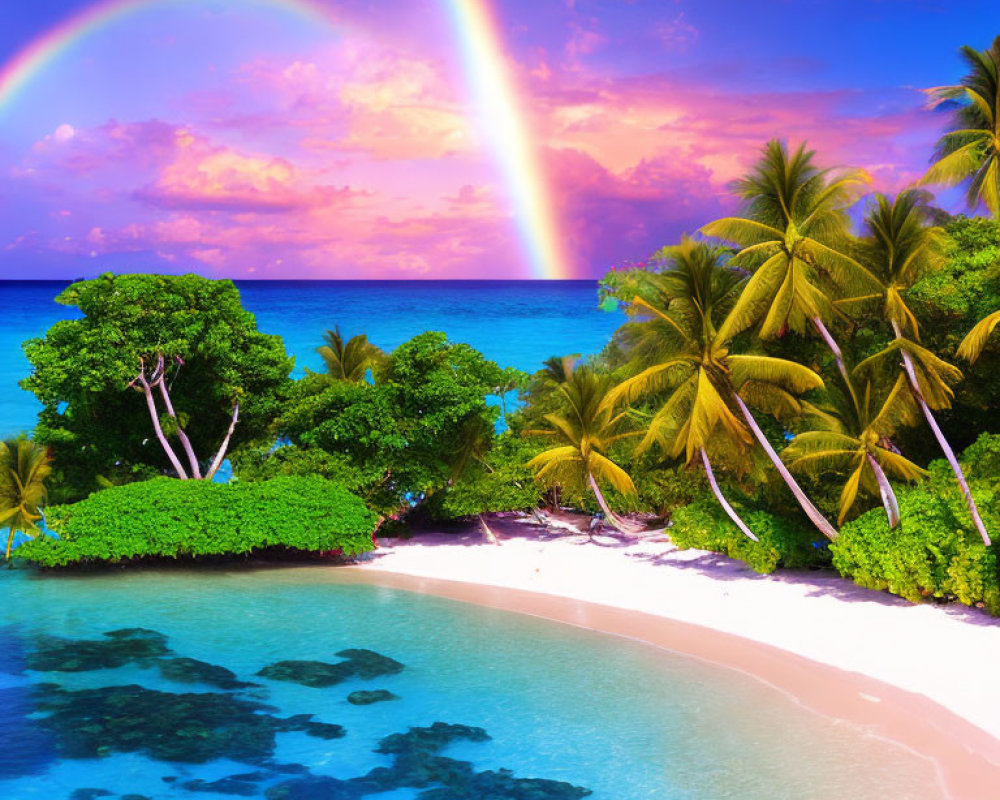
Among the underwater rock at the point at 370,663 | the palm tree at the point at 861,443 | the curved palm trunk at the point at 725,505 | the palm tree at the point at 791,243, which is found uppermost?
the palm tree at the point at 791,243

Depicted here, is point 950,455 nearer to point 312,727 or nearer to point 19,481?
point 312,727

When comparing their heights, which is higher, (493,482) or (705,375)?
(705,375)

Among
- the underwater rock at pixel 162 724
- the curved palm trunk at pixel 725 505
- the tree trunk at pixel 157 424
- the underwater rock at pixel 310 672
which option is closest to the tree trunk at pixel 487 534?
the curved palm trunk at pixel 725 505

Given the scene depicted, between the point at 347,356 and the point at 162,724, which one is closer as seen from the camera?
the point at 162,724

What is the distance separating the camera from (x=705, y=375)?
1897cm

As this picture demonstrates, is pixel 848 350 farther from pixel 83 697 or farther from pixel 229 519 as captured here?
pixel 83 697

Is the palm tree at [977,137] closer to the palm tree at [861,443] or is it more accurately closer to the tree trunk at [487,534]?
the palm tree at [861,443]

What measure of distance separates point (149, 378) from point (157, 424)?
129cm

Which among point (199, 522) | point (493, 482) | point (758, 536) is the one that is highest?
point (493, 482)

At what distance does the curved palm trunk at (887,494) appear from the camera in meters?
17.7

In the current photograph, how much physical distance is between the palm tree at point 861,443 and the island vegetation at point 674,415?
0.05 meters

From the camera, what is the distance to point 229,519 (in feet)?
71.6

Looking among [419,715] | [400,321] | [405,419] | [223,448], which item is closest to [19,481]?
[223,448]

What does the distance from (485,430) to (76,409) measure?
1075 cm
